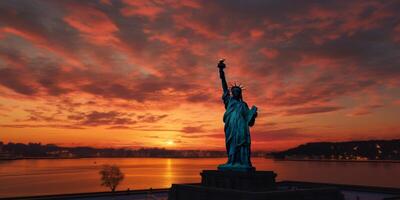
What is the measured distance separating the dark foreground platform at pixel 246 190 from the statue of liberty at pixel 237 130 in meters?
0.57

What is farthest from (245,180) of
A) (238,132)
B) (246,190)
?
(238,132)

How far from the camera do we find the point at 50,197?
27.2 m

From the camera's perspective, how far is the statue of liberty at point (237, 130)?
2153cm

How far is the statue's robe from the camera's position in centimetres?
2161

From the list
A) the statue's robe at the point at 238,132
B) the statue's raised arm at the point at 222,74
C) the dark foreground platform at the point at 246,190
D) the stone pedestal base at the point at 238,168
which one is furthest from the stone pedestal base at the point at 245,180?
the statue's raised arm at the point at 222,74

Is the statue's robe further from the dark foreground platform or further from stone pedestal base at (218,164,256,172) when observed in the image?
the dark foreground platform

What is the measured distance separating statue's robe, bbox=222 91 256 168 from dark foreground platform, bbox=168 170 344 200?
0.84 metres

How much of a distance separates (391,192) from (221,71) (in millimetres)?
17258

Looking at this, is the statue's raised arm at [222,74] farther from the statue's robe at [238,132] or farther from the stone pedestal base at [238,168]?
the stone pedestal base at [238,168]

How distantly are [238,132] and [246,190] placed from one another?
133 inches

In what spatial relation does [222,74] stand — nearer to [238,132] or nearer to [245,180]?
[238,132]

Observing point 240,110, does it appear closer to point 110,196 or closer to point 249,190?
point 249,190

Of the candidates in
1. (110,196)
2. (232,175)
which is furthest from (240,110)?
(110,196)

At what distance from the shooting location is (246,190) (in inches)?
785
